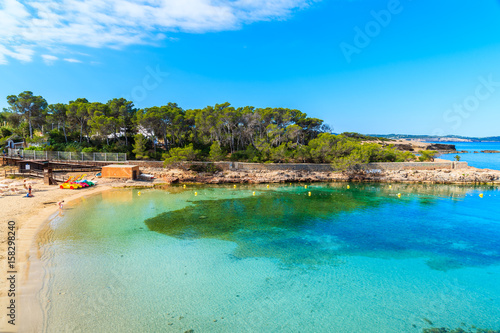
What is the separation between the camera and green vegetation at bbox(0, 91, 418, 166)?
3734cm

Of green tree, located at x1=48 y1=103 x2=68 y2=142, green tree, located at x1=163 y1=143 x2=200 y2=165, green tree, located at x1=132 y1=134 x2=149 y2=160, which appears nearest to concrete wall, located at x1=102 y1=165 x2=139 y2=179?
green tree, located at x1=163 y1=143 x2=200 y2=165

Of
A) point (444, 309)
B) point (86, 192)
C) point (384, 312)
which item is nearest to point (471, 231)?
point (444, 309)

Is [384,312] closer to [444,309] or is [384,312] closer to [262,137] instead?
[444,309]

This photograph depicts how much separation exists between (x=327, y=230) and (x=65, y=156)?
34527mm

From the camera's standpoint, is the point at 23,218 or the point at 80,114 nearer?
the point at 23,218

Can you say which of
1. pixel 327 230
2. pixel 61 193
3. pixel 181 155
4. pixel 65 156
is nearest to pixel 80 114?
pixel 65 156

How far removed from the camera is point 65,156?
110 feet

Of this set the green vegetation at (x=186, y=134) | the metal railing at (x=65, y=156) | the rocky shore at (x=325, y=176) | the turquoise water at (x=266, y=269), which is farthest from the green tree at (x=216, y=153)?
the turquoise water at (x=266, y=269)

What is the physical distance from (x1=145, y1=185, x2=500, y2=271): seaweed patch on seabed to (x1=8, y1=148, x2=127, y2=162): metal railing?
60.7 feet

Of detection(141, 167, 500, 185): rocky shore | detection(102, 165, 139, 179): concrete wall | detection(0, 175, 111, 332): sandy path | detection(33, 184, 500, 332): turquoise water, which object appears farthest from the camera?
detection(141, 167, 500, 185): rocky shore

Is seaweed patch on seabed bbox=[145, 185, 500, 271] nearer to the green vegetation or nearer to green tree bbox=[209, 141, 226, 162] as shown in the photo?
green tree bbox=[209, 141, 226, 162]

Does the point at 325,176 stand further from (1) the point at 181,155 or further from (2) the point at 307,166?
(1) the point at 181,155

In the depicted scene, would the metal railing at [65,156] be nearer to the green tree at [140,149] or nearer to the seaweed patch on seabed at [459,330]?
the green tree at [140,149]

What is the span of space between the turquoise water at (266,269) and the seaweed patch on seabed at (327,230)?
112 mm
